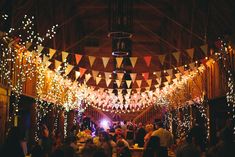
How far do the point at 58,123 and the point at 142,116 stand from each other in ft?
35.0

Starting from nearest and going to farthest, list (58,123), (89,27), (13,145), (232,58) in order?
(13,145)
(232,58)
(58,123)
(89,27)

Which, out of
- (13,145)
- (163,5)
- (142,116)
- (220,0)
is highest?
(163,5)

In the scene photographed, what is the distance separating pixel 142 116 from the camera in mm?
28734

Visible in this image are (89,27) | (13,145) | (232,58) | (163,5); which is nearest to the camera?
(13,145)

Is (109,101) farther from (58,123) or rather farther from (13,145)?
(13,145)

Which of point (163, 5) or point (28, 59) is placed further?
point (163, 5)

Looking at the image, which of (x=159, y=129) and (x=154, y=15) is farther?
(x=154, y=15)

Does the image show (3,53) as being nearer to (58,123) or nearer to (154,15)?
(58,123)

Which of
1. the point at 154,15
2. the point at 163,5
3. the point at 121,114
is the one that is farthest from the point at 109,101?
the point at 163,5

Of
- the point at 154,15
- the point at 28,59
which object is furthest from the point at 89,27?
the point at 28,59

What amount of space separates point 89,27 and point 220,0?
14.0 metres

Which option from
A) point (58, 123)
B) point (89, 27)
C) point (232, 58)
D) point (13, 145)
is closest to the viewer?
point (13, 145)

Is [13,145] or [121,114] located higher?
[121,114]

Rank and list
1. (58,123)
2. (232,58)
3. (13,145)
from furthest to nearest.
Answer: (58,123), (232,58), (13,145)
